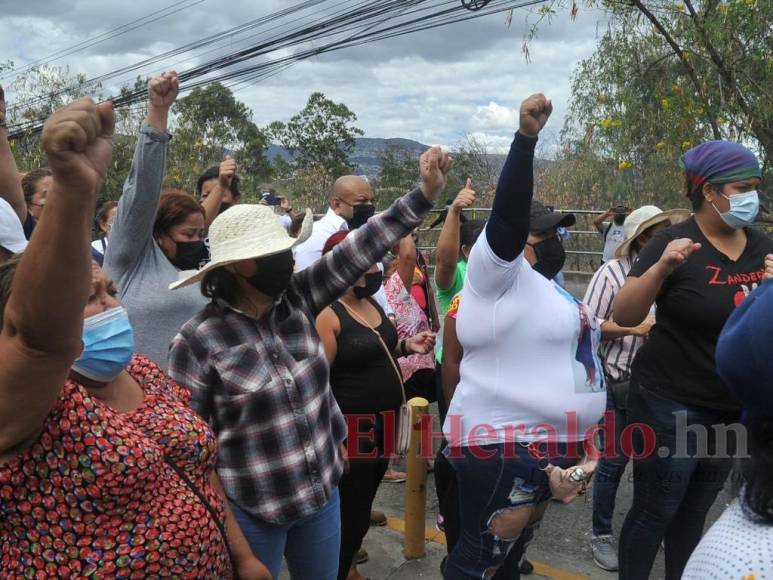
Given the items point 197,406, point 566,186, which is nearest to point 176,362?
point 197,406

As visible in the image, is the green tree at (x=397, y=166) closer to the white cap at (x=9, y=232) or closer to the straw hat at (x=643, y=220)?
the straw hat at (x=643, y=220)

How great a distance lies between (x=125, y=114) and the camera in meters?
19.4

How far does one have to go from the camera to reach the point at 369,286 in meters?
3.29

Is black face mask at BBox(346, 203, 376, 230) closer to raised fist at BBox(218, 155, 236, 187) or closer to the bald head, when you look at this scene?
the bald head

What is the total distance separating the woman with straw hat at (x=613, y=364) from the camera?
372 cm

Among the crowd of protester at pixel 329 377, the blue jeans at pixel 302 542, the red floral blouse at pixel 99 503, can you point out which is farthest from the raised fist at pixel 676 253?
the red floral blouse at pixel 99 503

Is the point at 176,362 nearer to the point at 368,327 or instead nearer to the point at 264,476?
the point at 264,476

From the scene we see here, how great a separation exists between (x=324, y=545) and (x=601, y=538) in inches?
73.6

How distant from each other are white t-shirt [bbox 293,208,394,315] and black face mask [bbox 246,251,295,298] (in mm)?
1523

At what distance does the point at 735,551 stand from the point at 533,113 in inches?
56.0

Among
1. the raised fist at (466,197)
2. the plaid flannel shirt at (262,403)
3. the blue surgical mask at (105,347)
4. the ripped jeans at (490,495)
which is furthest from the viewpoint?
the raised fist at (466,197)

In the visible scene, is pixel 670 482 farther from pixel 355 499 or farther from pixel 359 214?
pixel 359 214

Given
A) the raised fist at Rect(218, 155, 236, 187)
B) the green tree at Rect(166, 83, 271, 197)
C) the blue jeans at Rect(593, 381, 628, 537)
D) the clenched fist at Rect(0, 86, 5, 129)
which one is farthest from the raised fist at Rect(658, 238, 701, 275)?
the green tree at Rect(166, 83, 271, 197)

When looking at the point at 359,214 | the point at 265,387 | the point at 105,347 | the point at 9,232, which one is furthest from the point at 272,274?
the point at 359,214
